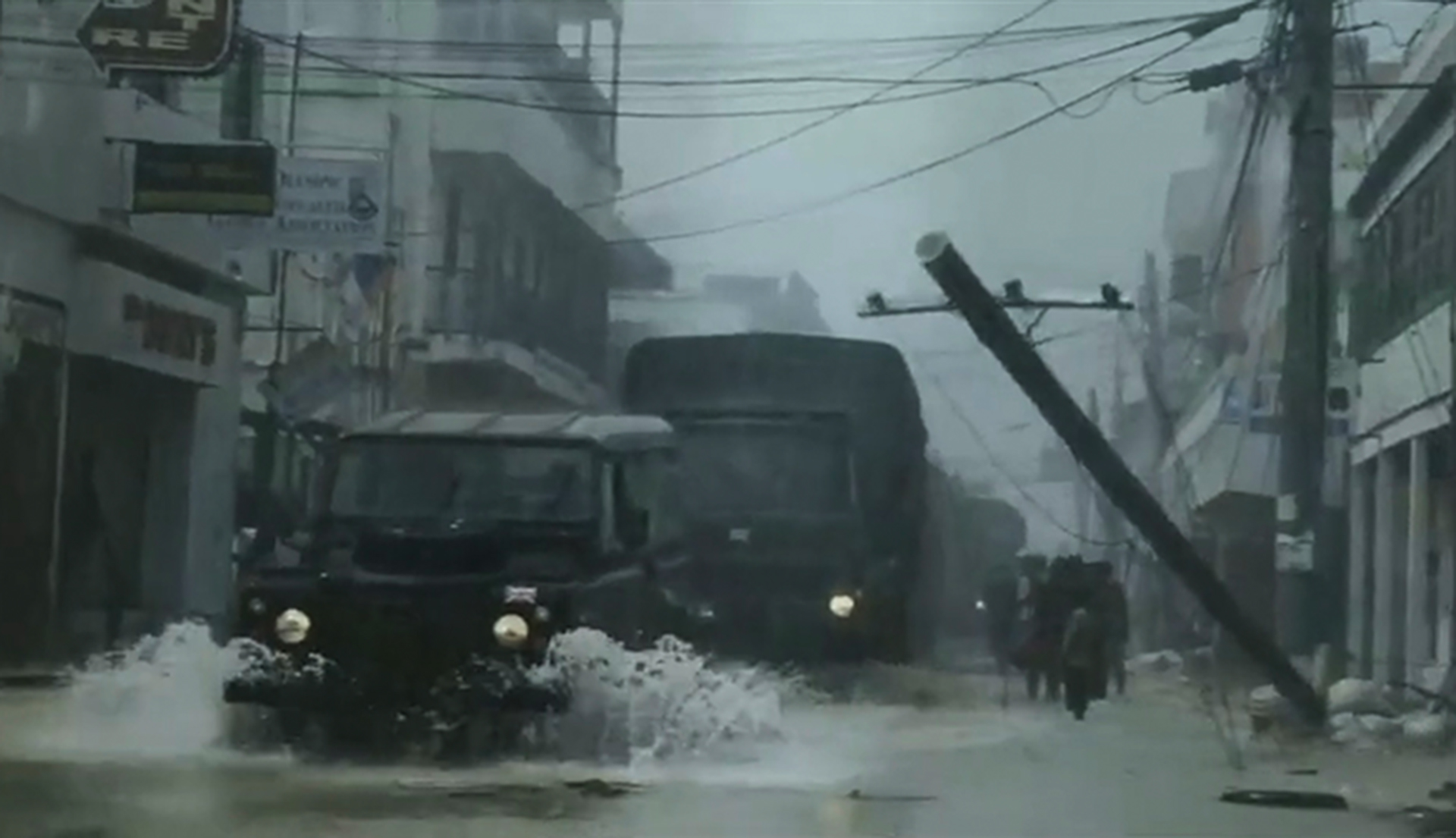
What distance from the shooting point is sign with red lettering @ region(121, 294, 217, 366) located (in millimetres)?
3258

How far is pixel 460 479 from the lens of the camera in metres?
3.26

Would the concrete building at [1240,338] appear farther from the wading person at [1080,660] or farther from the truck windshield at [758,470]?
the truck windshield at [758,470]

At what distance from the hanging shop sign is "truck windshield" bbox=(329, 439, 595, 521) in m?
0.43

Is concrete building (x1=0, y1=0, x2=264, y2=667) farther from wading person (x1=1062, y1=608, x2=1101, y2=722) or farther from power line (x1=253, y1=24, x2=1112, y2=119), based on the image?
wading person (x1=1062, y1=608, x2=1101, y2=722)

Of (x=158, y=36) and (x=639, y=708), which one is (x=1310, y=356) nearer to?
(x=639, y=708)

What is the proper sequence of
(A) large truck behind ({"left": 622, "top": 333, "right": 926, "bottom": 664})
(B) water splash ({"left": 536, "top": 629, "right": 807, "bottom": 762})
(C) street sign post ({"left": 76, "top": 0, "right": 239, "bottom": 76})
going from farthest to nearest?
(C) street sign post ({"left": 76, "top": 0, "right": 239, "bottom": 76}) < (B) water splash ({"left": 536, "top": 629, "right": 807, "bottom": 762}) < (A) large truck behind ({"left": 622, "top": 333, "right": 926, "bottom": 664})

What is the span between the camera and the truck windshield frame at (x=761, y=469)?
10.2 feet

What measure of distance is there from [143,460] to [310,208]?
50 cm

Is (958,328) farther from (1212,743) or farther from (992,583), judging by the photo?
(1212,743)

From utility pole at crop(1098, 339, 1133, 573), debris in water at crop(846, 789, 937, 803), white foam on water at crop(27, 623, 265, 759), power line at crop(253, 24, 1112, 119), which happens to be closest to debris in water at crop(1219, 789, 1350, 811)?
utility pole at crop(1098, 339, 1133, 573)

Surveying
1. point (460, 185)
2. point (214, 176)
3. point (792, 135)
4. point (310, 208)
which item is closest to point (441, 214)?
point (460, 185)

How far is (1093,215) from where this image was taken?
321cm

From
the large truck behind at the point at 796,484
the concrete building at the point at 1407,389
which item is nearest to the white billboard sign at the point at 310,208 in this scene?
the large truck behind at the point at 796,484

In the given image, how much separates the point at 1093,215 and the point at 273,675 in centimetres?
151
